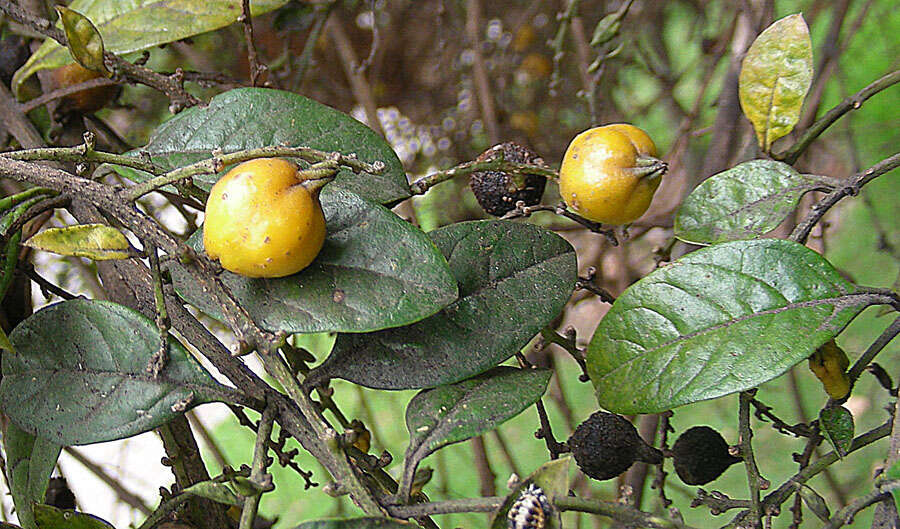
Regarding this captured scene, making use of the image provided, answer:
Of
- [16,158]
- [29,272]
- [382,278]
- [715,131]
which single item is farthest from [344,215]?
[715,131]

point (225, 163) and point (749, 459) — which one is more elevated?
point (225, 163)

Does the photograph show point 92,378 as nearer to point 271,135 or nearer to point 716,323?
point 271,135

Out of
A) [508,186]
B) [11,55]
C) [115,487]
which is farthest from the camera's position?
[115,487]

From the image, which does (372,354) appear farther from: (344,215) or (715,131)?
(715,131)

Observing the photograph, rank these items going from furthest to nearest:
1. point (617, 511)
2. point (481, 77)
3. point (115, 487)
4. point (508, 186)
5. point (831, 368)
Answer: point (481, 77), point (115, 487), point (508, 186), point (831, 368), point (617, 511)

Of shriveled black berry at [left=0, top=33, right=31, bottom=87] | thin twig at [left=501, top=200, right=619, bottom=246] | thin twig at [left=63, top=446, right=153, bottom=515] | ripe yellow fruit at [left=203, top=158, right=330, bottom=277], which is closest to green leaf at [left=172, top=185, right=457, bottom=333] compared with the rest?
ripe yellow fruit at [left=203, top=158, right=330, bottom=277]

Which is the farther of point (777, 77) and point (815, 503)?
point (777, 77)

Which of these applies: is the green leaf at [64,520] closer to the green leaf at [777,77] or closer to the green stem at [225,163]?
the green stem at [225,163]

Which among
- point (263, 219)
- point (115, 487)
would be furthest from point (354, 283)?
point (115, 487)

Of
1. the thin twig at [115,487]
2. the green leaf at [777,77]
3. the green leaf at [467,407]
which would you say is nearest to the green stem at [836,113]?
the green leaf at [777,77]
